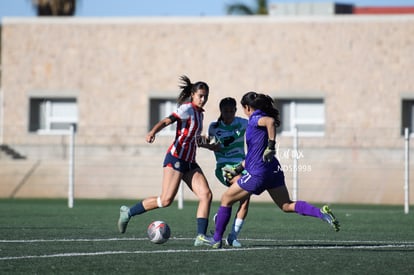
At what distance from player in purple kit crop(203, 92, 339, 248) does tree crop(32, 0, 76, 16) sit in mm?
38057

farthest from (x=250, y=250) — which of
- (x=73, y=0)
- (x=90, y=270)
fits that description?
(x=73, y=0)

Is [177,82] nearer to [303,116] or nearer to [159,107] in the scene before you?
[159,107]

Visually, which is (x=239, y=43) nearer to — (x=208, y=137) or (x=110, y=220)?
(x=110, y=220)

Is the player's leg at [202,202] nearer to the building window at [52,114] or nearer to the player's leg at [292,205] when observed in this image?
the player's leg at [292,205]

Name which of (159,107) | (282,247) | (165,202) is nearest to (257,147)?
(282,247)

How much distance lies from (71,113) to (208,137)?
26958mm

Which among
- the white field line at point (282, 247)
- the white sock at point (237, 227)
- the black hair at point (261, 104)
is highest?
the black hair at point (261, 104)

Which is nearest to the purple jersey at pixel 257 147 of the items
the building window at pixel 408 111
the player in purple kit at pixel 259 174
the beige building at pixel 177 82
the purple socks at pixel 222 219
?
the player in purple kit at pixel 259 174

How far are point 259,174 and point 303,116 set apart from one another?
83.8 ft

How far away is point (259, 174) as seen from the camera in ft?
40.7

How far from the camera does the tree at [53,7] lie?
49.6m

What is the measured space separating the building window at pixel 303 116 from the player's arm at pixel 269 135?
2502 cm

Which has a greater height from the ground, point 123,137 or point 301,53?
point 301,53

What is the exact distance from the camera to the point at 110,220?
1803 cm
